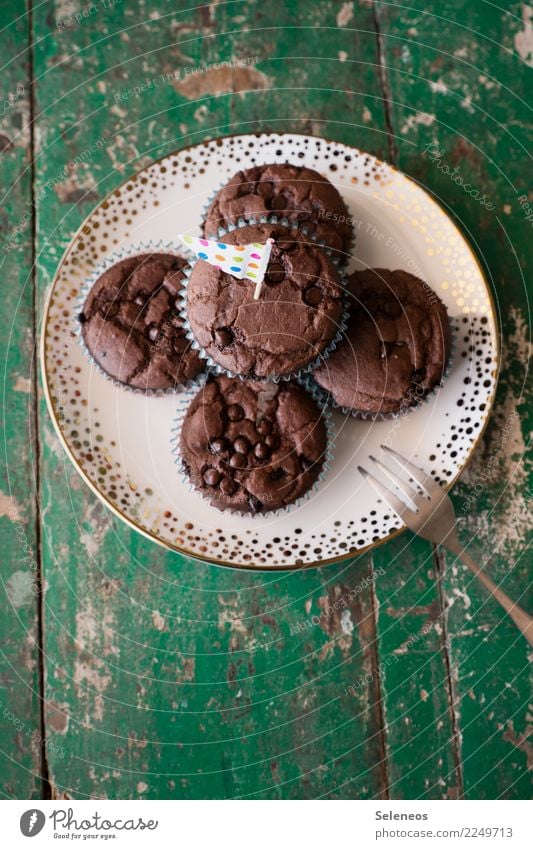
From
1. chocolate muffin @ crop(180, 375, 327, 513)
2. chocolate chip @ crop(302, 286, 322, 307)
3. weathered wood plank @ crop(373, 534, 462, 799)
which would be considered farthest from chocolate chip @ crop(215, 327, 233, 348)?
weathered wood plank @ crop(373, 534, 462, 799)

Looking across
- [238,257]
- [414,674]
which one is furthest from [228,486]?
[414,674]

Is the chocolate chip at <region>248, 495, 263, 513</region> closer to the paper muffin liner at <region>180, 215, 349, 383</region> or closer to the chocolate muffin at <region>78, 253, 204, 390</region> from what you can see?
the paper muffin liner at <region>180, 215, 349, 383</region>

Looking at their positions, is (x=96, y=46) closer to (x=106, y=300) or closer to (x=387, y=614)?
(x=106, y=300)

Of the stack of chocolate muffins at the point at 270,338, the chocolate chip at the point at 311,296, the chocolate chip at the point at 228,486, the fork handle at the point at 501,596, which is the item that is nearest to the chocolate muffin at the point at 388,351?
the stack of chocolate muffins at the point at 270,338

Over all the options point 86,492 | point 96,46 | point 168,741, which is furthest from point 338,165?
point 168,741

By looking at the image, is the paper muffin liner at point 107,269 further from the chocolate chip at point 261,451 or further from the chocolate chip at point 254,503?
the chocolate chip at point 254,503

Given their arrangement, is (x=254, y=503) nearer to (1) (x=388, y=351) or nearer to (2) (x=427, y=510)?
(2) (x=427, y=510)
